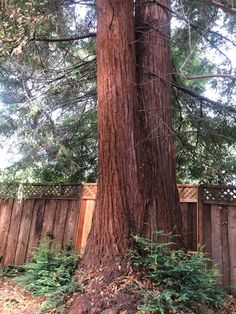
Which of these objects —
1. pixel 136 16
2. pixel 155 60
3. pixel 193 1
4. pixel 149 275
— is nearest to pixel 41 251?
pixel 149 275

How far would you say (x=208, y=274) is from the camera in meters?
3.09

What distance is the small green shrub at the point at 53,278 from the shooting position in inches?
116

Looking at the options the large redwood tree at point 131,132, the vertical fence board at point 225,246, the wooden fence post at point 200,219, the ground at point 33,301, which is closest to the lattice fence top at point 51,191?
the ground at point 33,301

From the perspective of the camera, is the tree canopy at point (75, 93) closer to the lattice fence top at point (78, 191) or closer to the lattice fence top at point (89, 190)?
the lattice fence top at point (78, 191)

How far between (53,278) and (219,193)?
2313 millimetres

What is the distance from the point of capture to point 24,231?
5.49 metres

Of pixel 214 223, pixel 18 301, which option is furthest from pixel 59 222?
pixel 214 223

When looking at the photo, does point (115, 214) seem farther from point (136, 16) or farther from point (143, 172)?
point (136, 16)

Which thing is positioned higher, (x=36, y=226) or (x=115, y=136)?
(x=115, y=136)

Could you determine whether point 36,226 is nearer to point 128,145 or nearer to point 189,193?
point 189,193

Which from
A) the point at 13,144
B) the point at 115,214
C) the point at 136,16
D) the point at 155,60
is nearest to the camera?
the point at 115,214

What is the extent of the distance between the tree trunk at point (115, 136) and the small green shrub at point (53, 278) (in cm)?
27

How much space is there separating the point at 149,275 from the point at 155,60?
239cm

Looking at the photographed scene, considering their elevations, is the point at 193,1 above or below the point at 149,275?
above
